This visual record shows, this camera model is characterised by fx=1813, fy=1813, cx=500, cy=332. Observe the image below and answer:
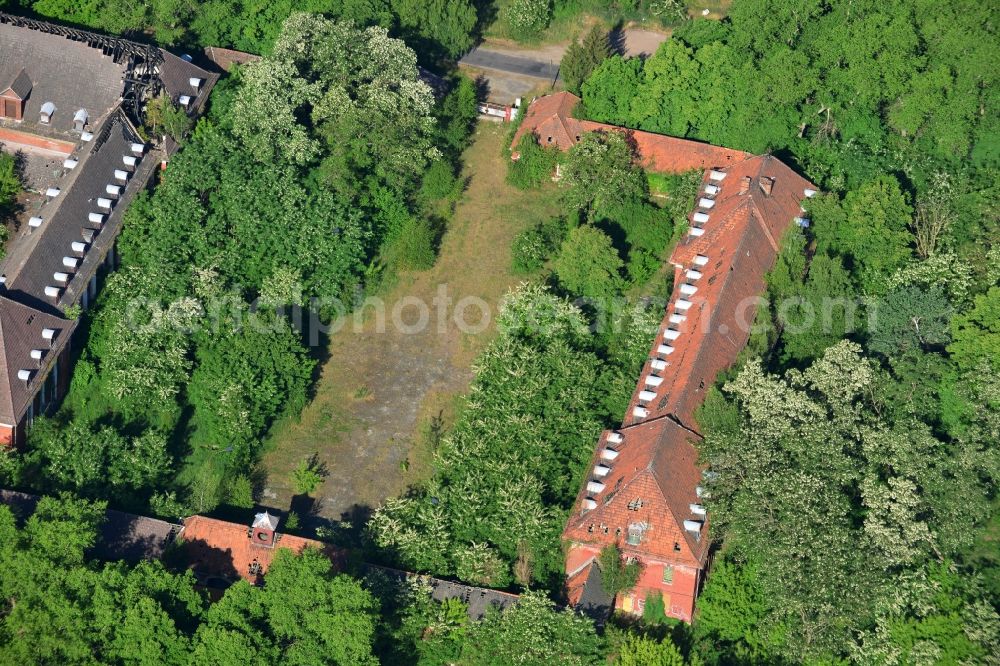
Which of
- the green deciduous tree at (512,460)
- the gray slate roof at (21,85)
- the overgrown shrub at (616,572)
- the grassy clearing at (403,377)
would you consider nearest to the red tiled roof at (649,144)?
the grassy clearing at (403,377)

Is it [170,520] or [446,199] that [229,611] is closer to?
[170,520]

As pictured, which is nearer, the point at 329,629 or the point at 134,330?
the point at 329,629

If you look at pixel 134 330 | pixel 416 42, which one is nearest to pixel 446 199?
pixel 416 42

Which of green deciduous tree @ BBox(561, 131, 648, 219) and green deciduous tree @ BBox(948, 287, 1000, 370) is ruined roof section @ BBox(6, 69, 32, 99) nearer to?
green deciduous tree @ BBox(561, 131, 648, 219)

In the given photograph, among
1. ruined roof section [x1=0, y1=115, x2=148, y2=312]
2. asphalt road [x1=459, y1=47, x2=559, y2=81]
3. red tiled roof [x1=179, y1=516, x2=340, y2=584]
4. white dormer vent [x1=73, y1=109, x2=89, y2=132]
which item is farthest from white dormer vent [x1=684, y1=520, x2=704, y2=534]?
white dormer vent [x1=73, y1=109, x2=89, y2=132]

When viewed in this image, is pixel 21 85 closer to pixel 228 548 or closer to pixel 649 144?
pixel 228 548

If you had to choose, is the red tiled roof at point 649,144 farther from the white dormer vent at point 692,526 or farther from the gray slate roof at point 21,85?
the gray slate roof at point 21,85
